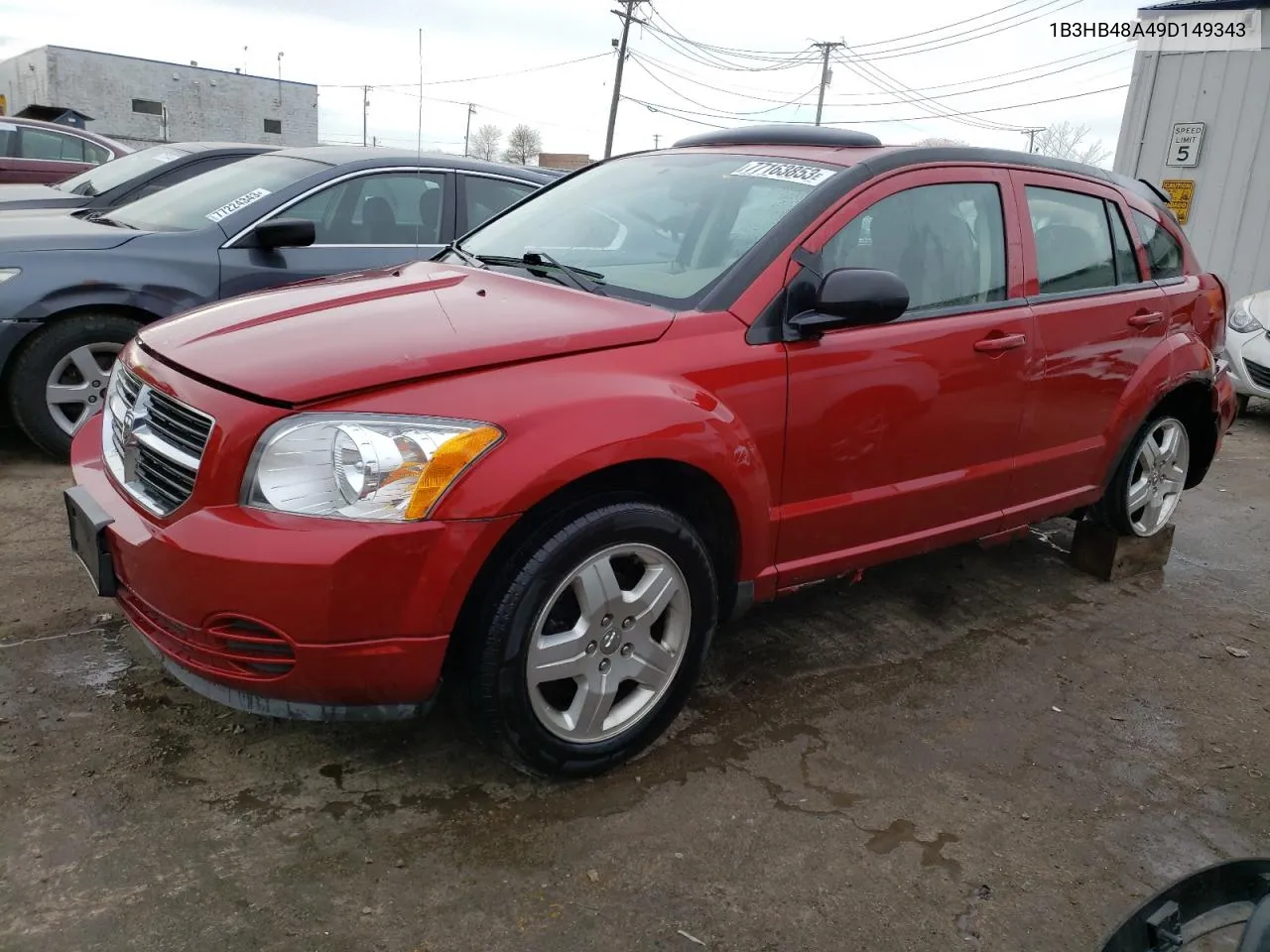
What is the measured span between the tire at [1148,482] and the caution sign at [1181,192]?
22.3 ft

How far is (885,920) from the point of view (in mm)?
2191

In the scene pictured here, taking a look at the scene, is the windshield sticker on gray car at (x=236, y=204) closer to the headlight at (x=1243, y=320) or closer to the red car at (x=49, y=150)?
the red car at (x=49, y=150)

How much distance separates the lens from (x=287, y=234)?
15.4 feet

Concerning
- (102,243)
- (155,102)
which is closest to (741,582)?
(102,243)

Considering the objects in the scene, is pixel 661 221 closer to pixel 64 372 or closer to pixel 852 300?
pixel 852 300

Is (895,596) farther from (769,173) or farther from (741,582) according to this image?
(769,173)

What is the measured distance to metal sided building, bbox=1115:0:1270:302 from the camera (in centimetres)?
942

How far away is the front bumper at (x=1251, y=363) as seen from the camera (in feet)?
25.2

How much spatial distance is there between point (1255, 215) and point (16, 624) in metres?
10.7

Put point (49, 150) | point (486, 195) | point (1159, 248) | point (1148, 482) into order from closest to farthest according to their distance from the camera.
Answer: point (1159, 248)
point (1148, 482)
point (486, 195)
point (49, 150)

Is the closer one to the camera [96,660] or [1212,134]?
[96,660]

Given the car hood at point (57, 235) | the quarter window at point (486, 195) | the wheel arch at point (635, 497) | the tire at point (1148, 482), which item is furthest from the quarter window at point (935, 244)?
the car hood at point (57, 235)

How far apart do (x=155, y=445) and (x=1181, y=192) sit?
10565 millimetres

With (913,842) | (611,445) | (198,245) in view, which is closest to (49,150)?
(198,245)
